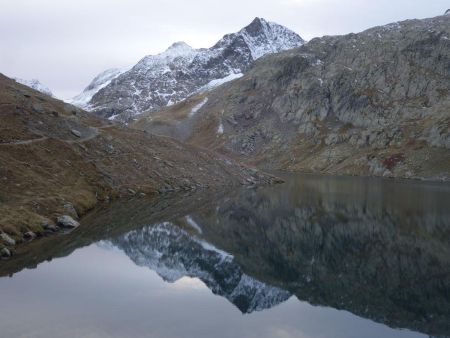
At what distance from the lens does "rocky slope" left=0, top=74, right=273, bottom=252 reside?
52250 millimetres

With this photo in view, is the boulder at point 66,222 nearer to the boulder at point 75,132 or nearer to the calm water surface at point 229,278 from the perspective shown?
the calm water surface at point 229,278

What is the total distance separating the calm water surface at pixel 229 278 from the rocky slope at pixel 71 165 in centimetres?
466

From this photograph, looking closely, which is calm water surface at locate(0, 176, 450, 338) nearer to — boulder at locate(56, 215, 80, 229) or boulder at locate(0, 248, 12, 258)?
boulder at locate(56, 215, 80, 229)

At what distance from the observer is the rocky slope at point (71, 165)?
52.2 meters

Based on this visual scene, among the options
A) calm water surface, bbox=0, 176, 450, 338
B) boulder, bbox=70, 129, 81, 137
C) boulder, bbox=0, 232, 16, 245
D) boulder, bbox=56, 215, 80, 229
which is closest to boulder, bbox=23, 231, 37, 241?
calm water surface, bbox=0, 176, 450, 338

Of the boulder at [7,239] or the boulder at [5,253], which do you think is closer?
the boulder at [5,253]

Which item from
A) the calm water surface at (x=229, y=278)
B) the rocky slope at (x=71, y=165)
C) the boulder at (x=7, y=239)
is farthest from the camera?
the rocky slope at (x=71, y=165)

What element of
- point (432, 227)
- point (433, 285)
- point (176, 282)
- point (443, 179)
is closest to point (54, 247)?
point (176, 282)

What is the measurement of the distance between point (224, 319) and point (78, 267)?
15617 millimetres

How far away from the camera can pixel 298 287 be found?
35906 millimetres

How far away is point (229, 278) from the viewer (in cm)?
3812

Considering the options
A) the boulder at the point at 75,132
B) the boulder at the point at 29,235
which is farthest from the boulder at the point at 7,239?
the boulder at the point at 75,132

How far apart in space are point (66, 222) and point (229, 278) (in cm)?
2222

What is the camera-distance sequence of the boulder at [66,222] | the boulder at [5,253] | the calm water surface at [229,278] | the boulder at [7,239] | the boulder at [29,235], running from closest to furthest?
1. the calm water surface at [229,278]
2. the boulder at [5,253]
3. the boulder at [7,239]
4. the boulder at [29,235]
5. the boulder at [66,222]
